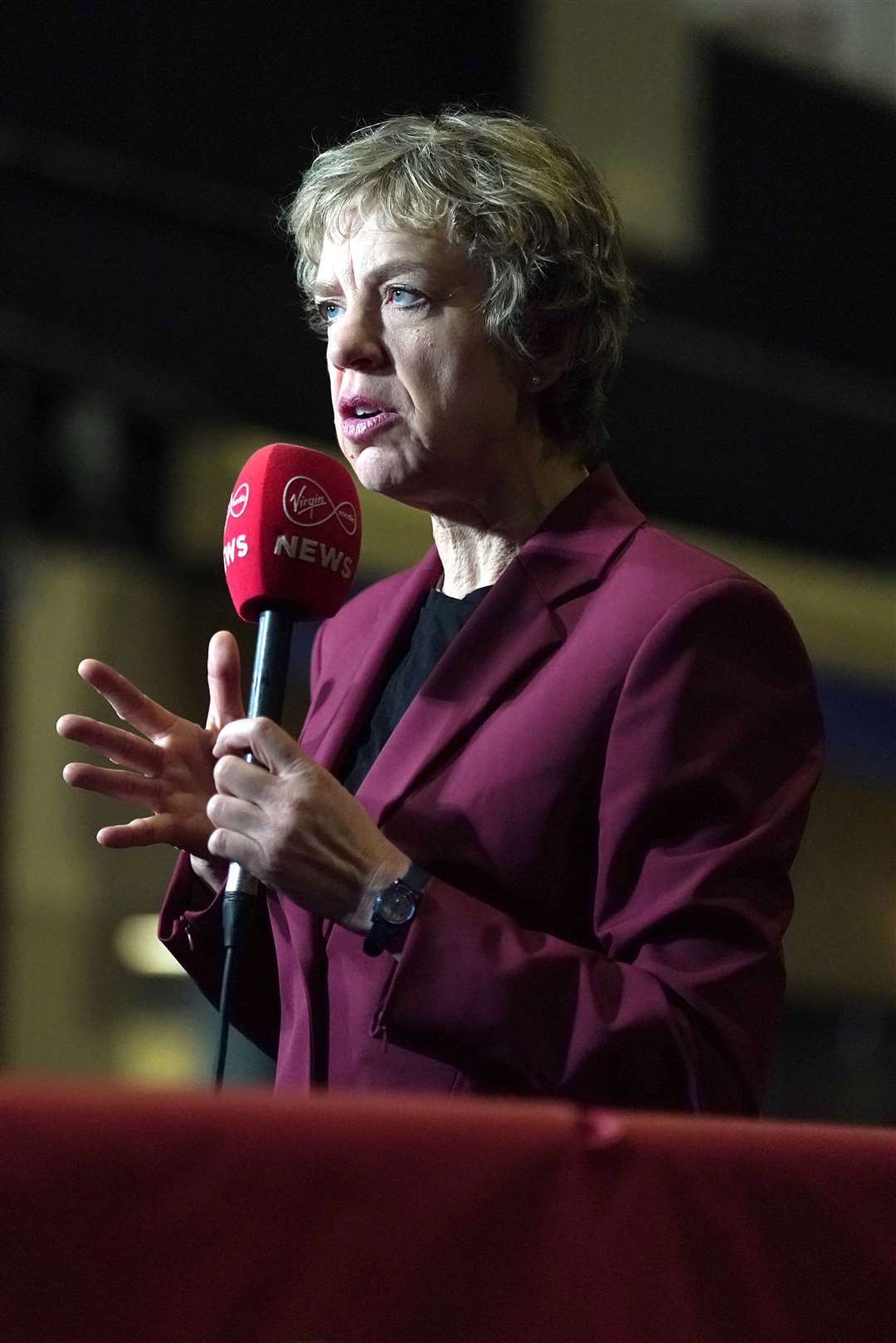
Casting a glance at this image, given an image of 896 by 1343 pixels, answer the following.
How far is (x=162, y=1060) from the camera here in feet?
16.9

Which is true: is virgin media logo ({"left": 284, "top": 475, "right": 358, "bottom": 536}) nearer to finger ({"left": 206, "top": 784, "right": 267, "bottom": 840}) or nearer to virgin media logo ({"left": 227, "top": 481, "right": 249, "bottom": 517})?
virgin media logo ({"left": 227, "top": 481, "right": 249, "bottom": 517})

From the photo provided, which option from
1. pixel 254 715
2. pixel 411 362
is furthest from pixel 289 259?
pixel 254 715

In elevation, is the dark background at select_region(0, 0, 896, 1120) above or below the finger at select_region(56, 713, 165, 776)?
above

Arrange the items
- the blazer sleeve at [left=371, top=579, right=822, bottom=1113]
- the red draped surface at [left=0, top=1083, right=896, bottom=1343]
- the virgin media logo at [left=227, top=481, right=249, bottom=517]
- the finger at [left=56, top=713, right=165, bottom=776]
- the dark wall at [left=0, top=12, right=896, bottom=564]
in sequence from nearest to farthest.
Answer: the red draped surface at [left=0, top=1083, right=896, bottom=1343] → the blazer sleeve at [left=371, top=579, right=822, bottom=1113] → the finger at [left=56, top=713, right=165, bottom=776] → the virgin media logo at [left=227, top=481, right=249, bottom=517] → the dark wall at [left=0, top=12, right=896, bottom=564]

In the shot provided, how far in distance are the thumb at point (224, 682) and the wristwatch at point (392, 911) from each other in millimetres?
264

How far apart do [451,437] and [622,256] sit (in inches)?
10.9

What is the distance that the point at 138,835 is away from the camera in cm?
137

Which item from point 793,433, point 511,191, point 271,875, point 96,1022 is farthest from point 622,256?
point 793,433

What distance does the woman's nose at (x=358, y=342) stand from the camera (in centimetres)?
146

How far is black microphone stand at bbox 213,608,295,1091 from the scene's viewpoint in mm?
1233

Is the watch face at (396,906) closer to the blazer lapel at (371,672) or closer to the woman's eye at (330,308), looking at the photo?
the blazer lapel at (371,672)

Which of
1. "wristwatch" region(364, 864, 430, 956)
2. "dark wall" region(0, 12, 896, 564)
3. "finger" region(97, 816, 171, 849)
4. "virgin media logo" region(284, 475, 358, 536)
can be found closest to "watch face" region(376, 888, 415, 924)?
"wristwatch" region(364, 864, 430, 956)

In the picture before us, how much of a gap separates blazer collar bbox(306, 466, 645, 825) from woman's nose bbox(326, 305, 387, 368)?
20cm

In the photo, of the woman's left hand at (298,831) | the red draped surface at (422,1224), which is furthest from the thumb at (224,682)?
the red draped surface at (422,1224)
